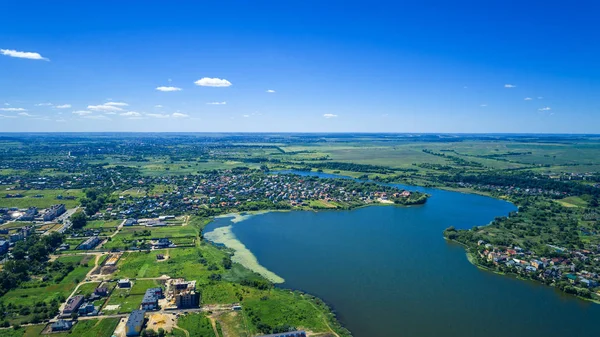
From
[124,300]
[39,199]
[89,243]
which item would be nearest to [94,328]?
[124,300]

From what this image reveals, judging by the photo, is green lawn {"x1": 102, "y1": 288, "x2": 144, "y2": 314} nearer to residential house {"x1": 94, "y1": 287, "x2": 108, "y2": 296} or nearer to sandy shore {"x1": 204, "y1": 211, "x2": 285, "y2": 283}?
residential house {"x1": 94, "y1": 287, "x2": 108, "y2": 296}

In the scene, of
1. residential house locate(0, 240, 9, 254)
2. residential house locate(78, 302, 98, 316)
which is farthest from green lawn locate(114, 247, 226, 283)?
residential house locate(0, 240, 9, 254)

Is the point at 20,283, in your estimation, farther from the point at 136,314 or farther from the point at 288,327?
the point at 288,327

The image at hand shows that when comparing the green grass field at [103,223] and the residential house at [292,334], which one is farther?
the green grass field at [103,223]

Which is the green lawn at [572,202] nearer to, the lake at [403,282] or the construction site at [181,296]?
the lake at [403,282]

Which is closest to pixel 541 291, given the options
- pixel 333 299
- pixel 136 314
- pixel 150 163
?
pixel 333 299

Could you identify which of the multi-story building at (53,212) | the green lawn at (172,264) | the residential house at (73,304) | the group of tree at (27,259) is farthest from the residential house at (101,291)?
the multi-story building at (53,212)
